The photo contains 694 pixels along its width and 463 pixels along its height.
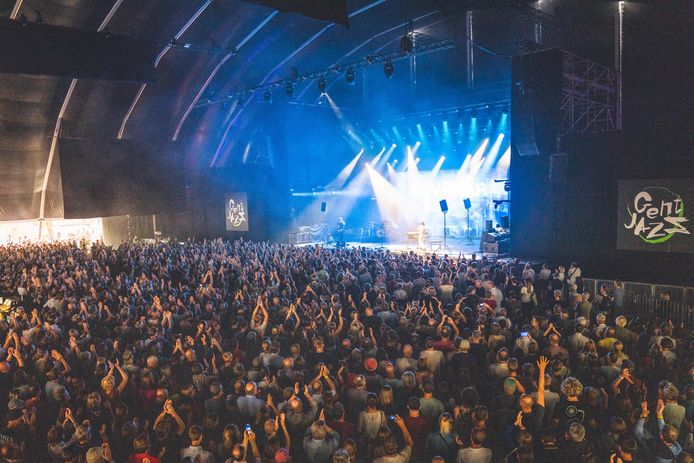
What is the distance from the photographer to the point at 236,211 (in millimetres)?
24094

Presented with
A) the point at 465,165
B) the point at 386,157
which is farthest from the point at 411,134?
the point at 465,165

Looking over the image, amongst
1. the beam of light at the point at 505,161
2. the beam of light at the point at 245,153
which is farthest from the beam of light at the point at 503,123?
the beam of light at the point at 245,153

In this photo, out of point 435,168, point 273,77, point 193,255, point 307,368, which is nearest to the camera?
point 307,368

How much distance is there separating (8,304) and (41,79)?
988 centimetres

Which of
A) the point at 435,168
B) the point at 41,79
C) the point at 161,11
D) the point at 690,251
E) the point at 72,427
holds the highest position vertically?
the point at 161,11

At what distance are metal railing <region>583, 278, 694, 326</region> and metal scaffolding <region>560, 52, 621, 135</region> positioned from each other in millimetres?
4972

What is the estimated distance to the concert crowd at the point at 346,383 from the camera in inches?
168

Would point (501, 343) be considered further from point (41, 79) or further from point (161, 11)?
point (41, 79)

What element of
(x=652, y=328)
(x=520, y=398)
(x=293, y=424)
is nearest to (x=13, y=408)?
(x=293, y=424)

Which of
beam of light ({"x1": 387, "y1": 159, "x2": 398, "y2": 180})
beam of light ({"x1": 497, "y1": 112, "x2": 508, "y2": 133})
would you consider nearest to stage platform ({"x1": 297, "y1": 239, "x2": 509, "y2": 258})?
beam of light ({"x1": 387, "y1": 159, "x2": 398, "y2": 180})

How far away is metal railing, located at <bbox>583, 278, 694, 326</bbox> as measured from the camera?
9.74 metres

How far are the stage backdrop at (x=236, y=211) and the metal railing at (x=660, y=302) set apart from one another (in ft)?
52.4

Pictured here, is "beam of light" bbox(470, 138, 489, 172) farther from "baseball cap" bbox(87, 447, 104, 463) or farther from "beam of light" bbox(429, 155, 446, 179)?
"baseball cap" bbox(87, 447, 104, 463)

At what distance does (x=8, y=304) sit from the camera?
11.7 m
